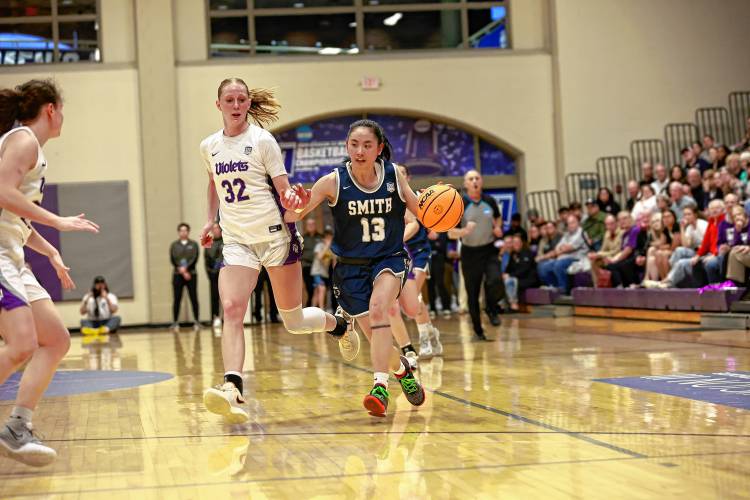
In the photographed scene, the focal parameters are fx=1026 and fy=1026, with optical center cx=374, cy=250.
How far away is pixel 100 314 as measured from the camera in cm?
1766

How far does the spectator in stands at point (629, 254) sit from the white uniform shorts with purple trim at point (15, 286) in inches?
430

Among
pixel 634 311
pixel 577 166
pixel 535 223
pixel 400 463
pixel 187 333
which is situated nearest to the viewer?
pixel 400 463

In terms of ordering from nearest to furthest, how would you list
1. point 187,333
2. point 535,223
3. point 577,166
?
1. point 187,333
2. point 535,223
3. point 577,166

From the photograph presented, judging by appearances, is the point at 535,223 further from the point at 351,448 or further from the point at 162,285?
the point at 351,448

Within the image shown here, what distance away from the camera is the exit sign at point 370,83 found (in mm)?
19328

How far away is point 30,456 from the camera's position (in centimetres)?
429

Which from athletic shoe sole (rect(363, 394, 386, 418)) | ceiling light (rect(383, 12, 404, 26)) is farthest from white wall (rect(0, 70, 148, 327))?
athletic shoe sole (rect(363, 394, 386, 418))

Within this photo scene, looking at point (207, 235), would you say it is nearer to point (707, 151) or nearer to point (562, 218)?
point (707, 151)

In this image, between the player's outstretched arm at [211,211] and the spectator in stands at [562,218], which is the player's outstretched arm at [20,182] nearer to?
the player's outstretched arm at [211,211]

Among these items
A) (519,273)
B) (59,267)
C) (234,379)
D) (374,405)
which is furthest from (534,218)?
(59,267)

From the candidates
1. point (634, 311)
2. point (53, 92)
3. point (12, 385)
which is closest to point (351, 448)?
point (53, 92)

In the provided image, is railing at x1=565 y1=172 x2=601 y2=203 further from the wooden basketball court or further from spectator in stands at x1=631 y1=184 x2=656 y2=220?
the wooden basketball court

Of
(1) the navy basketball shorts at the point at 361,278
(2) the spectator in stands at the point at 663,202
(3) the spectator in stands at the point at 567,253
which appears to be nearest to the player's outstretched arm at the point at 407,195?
(1) the navy basketball shorts at the point at 361,278

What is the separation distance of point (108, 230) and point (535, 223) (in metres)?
7.79
